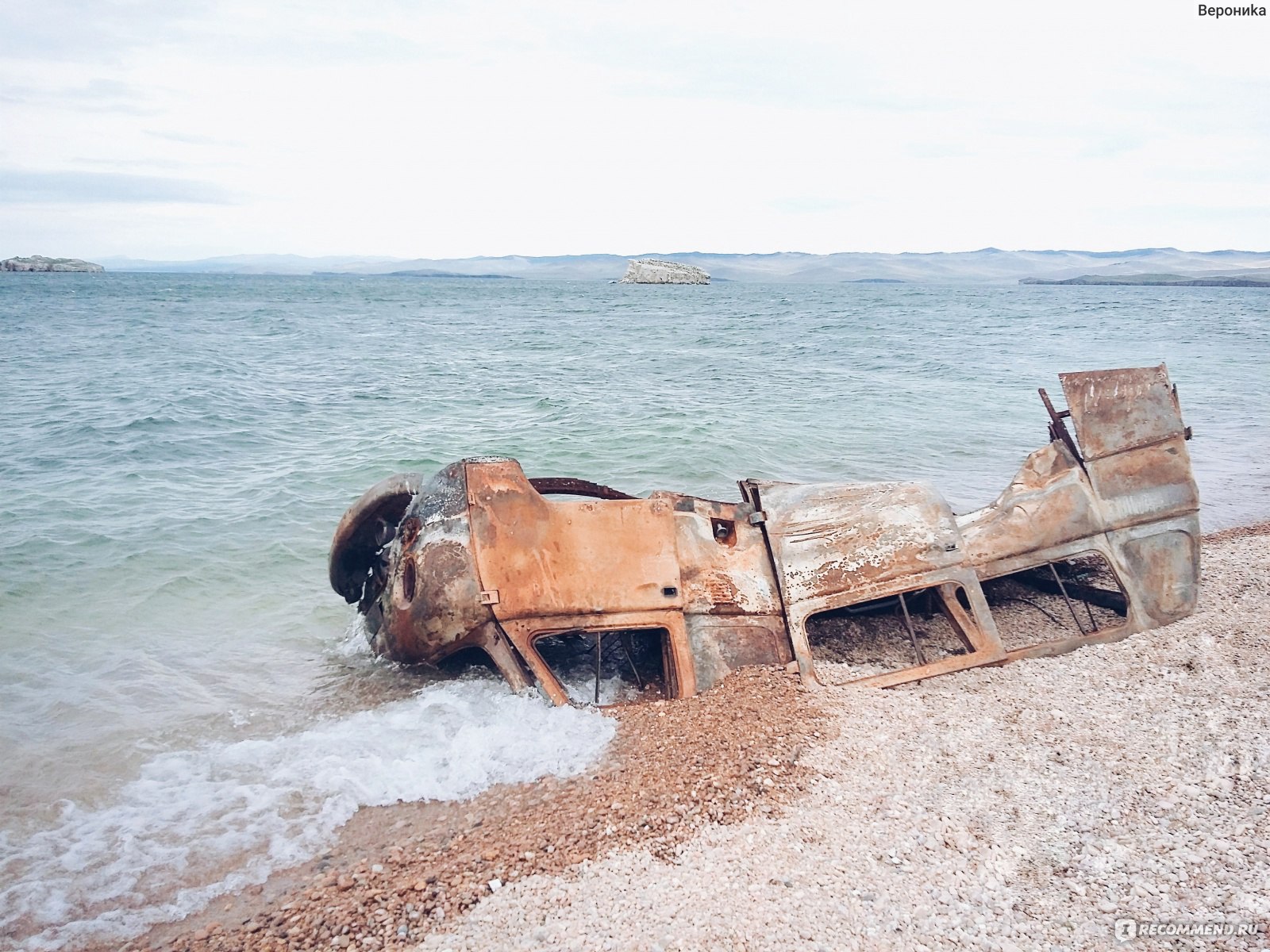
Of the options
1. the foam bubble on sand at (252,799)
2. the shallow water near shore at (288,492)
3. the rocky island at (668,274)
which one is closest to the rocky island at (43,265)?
the rocky island at (668,274)

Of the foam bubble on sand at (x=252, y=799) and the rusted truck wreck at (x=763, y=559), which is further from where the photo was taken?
the rusted truck wreck at (x=763, y=559)

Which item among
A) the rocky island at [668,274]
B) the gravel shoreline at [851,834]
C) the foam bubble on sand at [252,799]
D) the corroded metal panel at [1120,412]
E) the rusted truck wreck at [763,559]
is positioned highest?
the rocky island at [668,274]

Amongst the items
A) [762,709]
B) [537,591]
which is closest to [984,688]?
[762,709]

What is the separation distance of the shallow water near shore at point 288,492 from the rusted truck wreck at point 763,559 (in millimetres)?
576

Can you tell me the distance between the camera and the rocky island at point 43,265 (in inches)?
4382

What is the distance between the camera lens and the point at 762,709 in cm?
448

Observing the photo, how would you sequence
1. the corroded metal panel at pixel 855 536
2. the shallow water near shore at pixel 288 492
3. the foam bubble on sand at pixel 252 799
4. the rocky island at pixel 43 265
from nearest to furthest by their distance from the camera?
the foam bubble on sand at pixel 252 799, the shallow water near shore at pixel 288 492, the corroded metal panel at pixel 855 536, the rocky island at pixel 43 265

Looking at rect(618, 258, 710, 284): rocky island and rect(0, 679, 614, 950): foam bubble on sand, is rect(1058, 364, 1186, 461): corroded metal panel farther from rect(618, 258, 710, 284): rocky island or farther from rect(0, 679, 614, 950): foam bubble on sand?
rect(618, 258, 710, 284): rocky island

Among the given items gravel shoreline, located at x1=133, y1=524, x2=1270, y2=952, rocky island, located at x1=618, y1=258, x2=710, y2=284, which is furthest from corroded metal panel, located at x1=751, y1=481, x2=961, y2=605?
rocky island, located at x1=618, y1=258, x2=710, y2=284

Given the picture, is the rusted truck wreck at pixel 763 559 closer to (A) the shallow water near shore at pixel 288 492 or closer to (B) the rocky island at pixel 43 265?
(A) the shallow water near shore at pixel 288 492

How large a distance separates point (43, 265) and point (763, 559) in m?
140

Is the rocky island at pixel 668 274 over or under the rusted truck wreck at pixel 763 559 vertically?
over

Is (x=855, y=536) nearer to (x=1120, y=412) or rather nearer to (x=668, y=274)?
(x=1120, y=412)

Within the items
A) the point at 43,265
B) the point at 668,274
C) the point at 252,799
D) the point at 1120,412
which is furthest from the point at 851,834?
the point at 43,265
